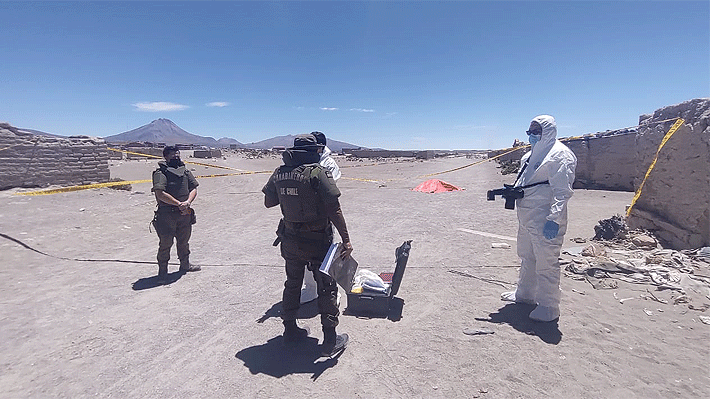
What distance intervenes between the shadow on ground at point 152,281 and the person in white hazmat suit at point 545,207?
4762mm

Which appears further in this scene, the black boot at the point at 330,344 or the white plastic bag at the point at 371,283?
the white plastic bag at the point at 371,283

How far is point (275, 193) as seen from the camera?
3809 mm

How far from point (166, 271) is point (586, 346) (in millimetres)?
5342

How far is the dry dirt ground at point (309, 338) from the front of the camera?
3281 mm

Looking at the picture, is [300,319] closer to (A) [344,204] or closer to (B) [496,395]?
(B) [496,395]

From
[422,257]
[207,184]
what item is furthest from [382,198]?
[207,184]

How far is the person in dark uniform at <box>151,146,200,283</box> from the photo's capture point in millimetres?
5543

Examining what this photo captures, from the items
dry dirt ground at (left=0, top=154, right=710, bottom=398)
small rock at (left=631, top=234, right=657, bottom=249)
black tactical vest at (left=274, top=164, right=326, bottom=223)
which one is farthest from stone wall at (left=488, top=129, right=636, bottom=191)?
black tactical vest at (left=274, top=164, right=326, bottom=223)

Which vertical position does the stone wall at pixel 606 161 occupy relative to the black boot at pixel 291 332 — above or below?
above

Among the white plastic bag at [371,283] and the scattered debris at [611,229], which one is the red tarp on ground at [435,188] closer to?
the scattered debris at [611,229]

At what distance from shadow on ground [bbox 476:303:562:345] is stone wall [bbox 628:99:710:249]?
373 centimetres

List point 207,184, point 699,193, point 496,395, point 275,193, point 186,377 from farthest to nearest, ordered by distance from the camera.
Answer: point 207,184, point 699,193, point 275,193, point 186,377, point 496,395

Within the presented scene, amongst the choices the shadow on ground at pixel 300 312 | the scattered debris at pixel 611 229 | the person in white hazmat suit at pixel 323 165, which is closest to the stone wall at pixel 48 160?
the shadow on ground at pixel 300 312

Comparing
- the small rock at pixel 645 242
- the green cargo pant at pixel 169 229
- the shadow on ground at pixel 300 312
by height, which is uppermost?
the green cargo pant at pixel 169 229
